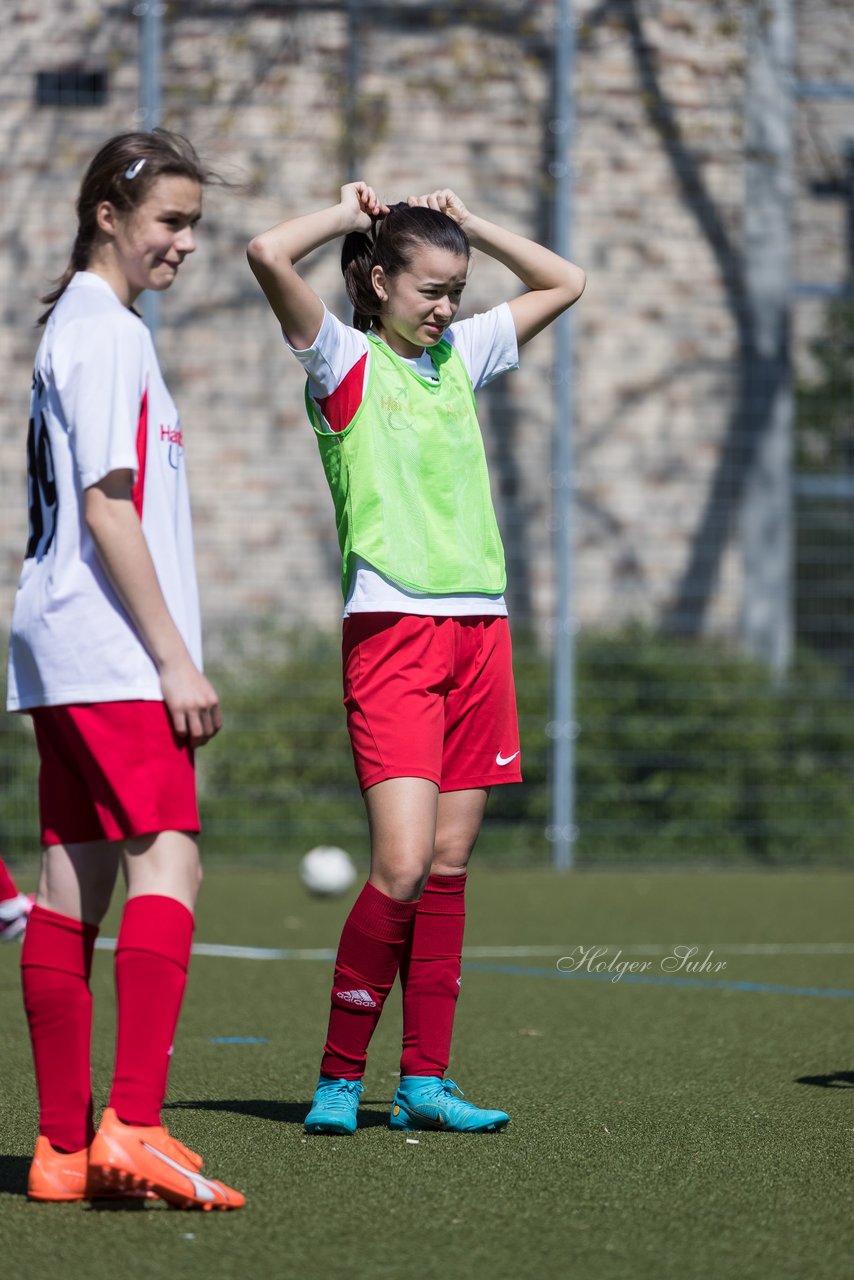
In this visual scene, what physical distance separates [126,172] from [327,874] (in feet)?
16.5

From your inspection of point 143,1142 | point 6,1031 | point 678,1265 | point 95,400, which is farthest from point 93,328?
point 6,1031

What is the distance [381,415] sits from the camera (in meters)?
3.45

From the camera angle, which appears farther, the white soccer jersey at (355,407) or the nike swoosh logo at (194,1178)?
the white soccer jersey at (355,407)

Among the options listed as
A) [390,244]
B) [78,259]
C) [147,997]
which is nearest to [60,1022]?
[147,997]

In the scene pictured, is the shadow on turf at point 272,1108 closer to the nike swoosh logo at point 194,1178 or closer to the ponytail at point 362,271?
the nike swoosh logo at point 194,1178

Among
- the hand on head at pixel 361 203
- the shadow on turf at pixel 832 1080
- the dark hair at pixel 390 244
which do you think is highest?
the hand on head at pixel 361 203

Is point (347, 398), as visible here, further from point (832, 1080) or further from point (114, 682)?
point (832, 1080)

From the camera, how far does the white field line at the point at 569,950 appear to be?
6230 mm

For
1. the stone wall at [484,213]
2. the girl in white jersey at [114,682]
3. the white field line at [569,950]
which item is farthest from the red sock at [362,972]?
the stone wall at [484,213]

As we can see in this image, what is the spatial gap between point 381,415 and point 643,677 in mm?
6067

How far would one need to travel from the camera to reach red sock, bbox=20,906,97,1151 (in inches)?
111

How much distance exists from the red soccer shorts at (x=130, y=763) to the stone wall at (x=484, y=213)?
651cm

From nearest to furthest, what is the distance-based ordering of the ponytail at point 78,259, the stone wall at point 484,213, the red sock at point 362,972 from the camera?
the ponytail at point 78,259, the red sock at point 362,972, the stone wall at point 484,213
